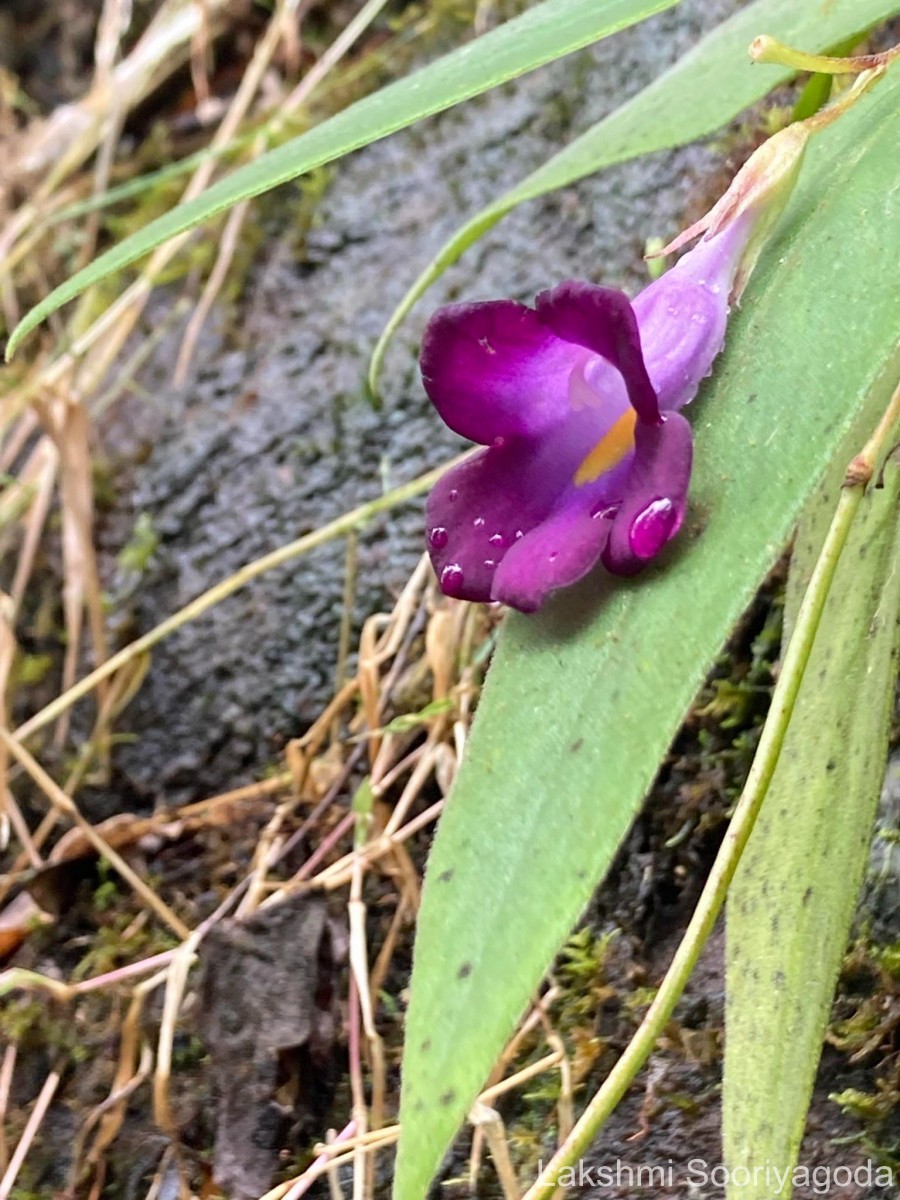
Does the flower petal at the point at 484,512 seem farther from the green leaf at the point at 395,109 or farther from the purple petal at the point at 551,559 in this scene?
the green leaf at the point at 395,109

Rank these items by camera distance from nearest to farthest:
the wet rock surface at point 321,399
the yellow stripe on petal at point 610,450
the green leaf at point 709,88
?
the yellow stripe on petal at point 610,450 → the green leaf at point 709,88 → the wet rock surface at point 321,399

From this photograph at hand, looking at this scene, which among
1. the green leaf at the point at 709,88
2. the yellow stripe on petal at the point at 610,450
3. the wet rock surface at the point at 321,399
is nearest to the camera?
the yellow stripe on petal at the point at 610,450

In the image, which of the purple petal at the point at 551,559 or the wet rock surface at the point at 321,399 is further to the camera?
the wet rock surface at the point at 321,399

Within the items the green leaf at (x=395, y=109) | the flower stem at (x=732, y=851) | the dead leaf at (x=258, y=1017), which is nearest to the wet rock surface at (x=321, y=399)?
the dead leaf at (x=258, y=1017)

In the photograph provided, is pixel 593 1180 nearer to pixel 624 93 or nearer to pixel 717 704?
pixel 717 704

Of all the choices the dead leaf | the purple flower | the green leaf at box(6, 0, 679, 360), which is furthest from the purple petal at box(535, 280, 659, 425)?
the dead leaf

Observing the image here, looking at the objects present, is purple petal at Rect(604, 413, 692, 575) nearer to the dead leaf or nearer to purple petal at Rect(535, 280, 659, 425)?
purple petal at Rect(535, 280, 659, 425)

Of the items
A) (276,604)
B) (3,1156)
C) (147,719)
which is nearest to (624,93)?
(276,604)

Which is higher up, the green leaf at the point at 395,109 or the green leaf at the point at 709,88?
the green leaf at the point at 395,109

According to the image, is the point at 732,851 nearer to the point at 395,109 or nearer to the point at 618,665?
the point at 618,665
